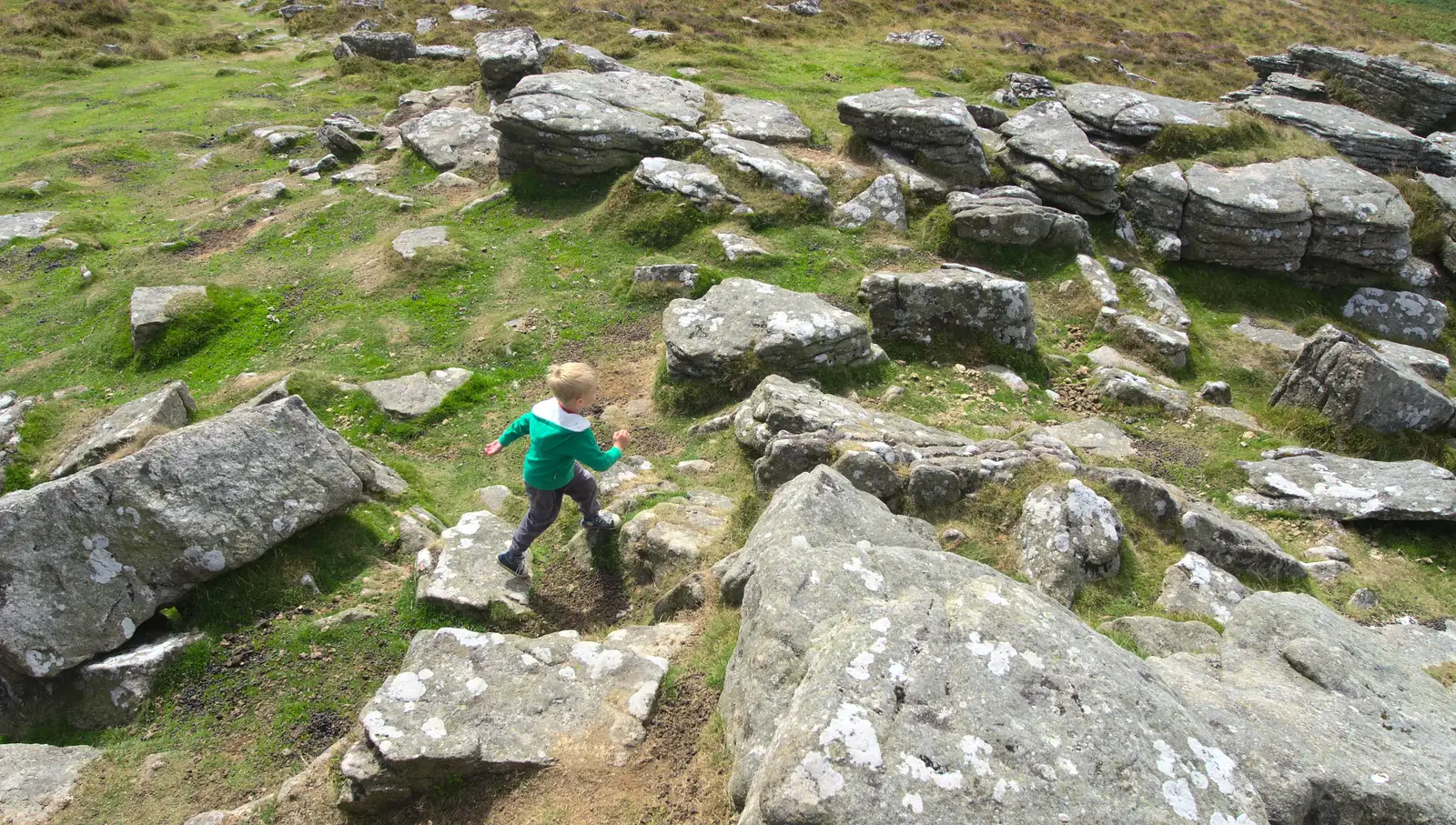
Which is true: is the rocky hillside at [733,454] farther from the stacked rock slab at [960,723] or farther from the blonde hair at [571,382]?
Answer: the blonde hair at [571,382]

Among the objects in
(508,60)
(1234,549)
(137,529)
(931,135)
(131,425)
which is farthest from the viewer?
(508,60)

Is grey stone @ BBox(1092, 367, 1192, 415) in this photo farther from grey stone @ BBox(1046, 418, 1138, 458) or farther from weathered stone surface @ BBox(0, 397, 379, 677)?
weathered stone surface @ BBox(0, 397, 379, 677)

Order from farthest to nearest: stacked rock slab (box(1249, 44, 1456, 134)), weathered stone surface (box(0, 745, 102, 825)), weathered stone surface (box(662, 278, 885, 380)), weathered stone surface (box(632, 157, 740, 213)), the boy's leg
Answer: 1. stacked rock slab (box(1249, 44, 1456, 134))
2. weathered stone surface (box(632, 157, 740, 213))
3. weathered stone surface (box(662, 278, 885, 380))
4. the boy's leg
5. weathered stone surface (box(0, 745, 102, 825))

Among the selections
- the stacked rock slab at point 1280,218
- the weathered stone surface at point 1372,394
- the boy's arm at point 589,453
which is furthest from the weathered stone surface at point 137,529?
the stacked rock slab at point 1280,218

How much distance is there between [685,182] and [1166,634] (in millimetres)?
15763

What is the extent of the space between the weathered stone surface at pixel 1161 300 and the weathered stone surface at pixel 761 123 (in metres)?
10.4

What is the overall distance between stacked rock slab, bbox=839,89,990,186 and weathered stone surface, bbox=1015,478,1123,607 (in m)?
14.2

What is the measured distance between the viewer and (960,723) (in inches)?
192

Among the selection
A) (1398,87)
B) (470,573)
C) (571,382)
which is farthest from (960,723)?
(1398,87)

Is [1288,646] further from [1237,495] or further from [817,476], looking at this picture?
[1237,495]

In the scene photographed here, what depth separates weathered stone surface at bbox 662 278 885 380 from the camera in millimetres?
13789

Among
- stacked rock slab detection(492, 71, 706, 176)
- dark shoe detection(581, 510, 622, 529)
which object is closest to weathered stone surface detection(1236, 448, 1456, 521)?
dark shoe detection(581, 510, 622, 529)

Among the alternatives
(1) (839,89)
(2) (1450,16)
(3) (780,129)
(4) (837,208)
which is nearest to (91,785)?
(4) (837,208)

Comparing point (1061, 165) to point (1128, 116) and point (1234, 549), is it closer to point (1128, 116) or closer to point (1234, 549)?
point (1128, 116)
